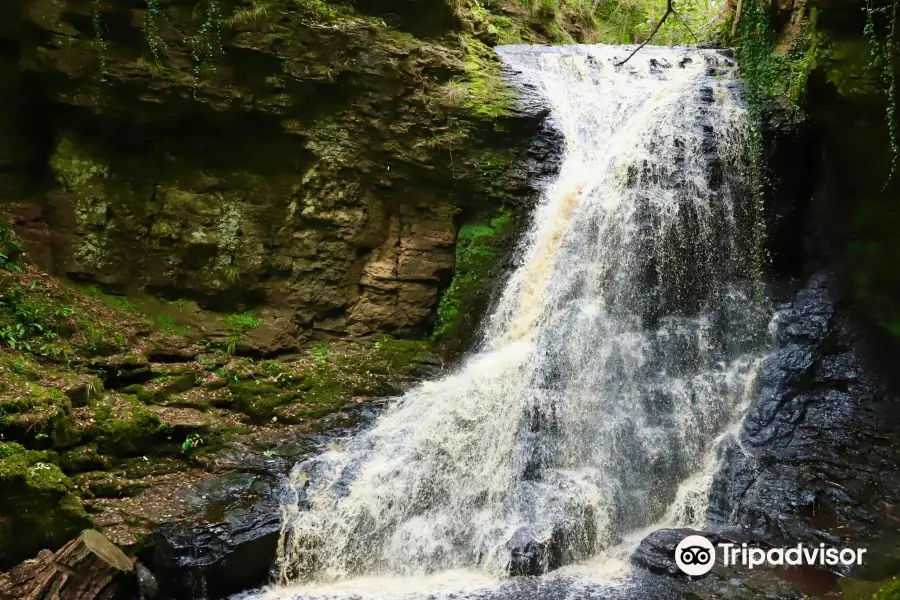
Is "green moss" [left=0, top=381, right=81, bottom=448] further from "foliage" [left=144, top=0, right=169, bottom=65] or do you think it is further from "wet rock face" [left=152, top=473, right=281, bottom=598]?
"foliage" [left=144, top=0, right=169, bottom=65]

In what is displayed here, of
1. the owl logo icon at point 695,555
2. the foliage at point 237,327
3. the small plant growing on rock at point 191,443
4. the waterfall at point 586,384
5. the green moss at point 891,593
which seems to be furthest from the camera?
the foliage at point 237,327

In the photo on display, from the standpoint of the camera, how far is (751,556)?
227 inches

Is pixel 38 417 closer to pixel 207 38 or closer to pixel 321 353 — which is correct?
pixel 321 353

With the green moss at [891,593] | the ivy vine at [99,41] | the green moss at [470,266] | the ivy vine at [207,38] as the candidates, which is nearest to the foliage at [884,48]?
the green moss at [891,593]

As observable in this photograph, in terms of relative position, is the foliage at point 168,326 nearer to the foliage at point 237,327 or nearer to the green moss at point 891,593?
the foliage at point 237,327

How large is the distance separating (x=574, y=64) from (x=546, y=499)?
28.7ft

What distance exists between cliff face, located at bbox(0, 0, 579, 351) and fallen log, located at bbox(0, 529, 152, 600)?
4.03m

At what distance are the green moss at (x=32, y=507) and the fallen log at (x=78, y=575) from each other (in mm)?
171

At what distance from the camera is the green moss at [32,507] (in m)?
5.56

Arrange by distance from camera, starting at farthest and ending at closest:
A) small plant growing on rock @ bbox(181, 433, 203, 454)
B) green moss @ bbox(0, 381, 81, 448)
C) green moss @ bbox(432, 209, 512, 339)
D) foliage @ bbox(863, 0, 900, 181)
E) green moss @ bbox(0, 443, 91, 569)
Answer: green moss @ bbox(432, 209, 512, 339) < small plant growing on rock @ bbox(181, 433, 203, 454) < green moss @ bbox(0, 381, 81, 448) < foliage @ bbox(863, 0, 900, 181) < green moss @ bbox(0, 443, 91, 569)

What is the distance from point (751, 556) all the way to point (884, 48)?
512 centimetres

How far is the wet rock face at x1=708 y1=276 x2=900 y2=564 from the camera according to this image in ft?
20.4

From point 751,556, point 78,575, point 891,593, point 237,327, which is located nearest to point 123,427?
point 78,575

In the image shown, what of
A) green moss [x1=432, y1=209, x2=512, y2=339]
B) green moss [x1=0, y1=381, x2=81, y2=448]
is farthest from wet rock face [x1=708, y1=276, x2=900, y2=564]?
green moss [x1=0, y1=381, x2=81, y2=448]
